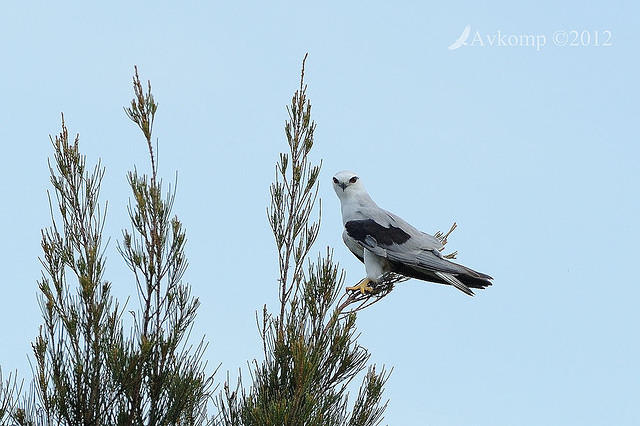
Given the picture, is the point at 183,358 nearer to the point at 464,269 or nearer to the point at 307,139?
the point at 307,139

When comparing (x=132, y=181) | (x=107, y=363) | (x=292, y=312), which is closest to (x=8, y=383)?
(x=107, y=363)

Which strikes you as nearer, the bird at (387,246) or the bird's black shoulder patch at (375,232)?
the bird at (387,246)

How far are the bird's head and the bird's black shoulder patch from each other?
385 mm

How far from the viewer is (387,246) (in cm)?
754

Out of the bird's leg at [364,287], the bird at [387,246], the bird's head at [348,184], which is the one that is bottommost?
the bird's leg at [364,287]

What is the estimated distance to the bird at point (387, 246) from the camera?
7.45 metres

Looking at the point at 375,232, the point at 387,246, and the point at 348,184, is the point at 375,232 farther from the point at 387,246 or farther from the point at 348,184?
the point at 348,184

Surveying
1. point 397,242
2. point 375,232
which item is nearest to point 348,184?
point 375,232

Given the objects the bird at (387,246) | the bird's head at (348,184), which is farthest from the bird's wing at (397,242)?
the bird's head at (348,184)

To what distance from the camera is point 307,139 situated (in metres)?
7.03

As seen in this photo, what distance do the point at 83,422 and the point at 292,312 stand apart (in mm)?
1872

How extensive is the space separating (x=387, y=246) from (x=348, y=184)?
839 millimetres

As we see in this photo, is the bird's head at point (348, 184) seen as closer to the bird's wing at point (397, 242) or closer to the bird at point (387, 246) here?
the bird at point (387, 246)

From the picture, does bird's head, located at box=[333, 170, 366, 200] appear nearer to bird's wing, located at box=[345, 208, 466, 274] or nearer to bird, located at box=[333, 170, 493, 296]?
bird, located at box=[333, 170, 493, 296]
